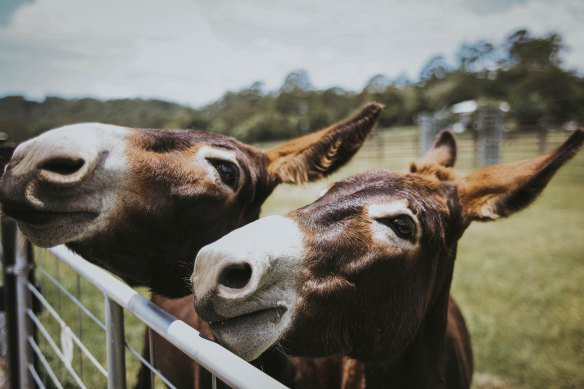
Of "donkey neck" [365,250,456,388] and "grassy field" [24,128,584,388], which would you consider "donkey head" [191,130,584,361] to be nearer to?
"donkey neck" [365,250,456,388]

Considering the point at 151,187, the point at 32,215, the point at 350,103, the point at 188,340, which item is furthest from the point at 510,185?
the point at 350,103

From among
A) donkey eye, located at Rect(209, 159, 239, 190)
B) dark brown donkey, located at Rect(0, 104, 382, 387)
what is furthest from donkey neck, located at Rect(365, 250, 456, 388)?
donkey eye, located at Rect(209, 159, 239, 190)

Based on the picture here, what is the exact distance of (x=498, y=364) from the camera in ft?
14.0

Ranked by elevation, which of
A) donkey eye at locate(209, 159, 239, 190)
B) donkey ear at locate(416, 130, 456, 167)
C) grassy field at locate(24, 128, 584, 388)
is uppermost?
donkey ear at locate(416, 130, 456, 167)

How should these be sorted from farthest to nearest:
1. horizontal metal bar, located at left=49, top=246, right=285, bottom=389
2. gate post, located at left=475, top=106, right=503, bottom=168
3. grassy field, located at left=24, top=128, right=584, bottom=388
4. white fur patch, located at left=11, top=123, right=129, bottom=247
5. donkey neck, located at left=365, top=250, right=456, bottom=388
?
gate post, located at left=475, top=106, right=503, bottom=168 < grassy field, located at left=24, top=128, right=584, bottom=388 < donkey neck, located at left=365, top=250, right=456, bottom=388 < white fur patch, located at left=11, top=123, right=129, bottom=247 < horizontal metal bar, located at left=49, top=246, right=285, bottom=389

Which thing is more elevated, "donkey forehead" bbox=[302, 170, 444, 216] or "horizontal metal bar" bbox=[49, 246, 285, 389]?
"donkey forehead" bbox=[302, 170, 444, 216]

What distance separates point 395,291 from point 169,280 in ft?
3.98

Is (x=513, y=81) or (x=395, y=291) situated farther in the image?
(x=513, y=81)

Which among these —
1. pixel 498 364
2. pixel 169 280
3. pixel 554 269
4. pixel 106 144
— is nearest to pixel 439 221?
pixel 169 280

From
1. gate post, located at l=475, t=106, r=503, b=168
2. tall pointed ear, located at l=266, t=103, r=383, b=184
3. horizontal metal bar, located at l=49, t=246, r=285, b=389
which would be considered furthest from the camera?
gate post, located at l=475, t=106, r=503, b=168

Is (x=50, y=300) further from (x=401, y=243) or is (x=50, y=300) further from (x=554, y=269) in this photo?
(x=554, y=269)

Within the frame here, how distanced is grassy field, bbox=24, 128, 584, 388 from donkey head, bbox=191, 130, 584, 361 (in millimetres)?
550

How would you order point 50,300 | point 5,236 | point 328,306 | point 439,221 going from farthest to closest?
point 50,300 → point 5,236 → point 439,221 → point 328,306

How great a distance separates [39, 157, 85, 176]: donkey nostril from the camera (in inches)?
57.5
